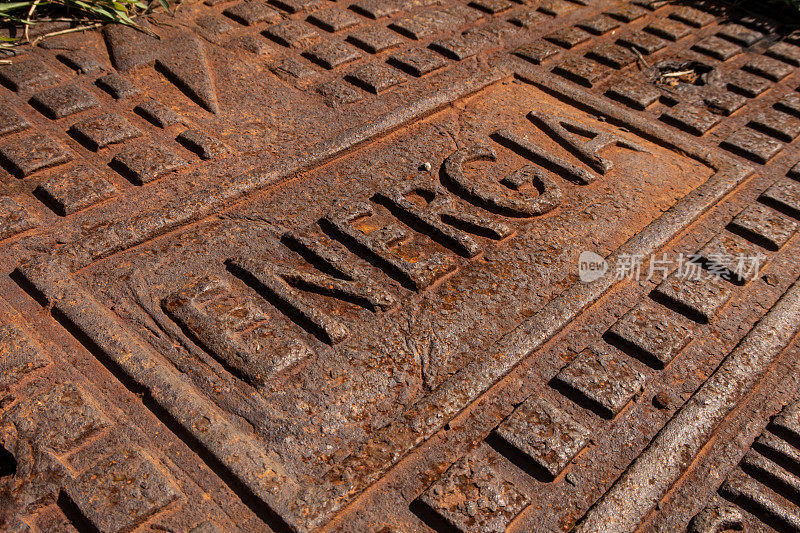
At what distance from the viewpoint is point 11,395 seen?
1.71 m

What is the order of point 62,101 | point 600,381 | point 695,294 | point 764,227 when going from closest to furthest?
point 600,381
point 695,294
point 764,227
point 62,101

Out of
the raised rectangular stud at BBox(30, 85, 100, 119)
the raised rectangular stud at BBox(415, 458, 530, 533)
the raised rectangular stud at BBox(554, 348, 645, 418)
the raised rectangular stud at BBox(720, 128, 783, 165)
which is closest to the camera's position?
the raised rectangular stud at BBox(415, 458, 530, 533)

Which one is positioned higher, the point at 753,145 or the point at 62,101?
the point at 753,145

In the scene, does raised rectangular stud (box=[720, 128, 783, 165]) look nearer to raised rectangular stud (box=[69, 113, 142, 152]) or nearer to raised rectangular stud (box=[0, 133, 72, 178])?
raised rectangular stud (box=[69, 113, 142, 152])

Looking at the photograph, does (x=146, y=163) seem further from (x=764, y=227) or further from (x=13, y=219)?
(x=764, y=227)

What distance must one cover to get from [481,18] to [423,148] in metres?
1.28

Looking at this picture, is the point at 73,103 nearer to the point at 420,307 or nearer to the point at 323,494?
the point at 420,307

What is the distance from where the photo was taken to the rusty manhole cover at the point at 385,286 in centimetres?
167

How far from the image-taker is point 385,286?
212cm

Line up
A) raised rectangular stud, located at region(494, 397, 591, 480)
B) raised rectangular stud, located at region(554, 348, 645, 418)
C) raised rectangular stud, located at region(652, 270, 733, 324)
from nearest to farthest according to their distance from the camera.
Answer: raised rectangular stud, located at region(494, 397, 591, 480) → raised rectangular stud, located at region(554, 348, 645, 418) → raised rectangular stud, located at region(652, 270, 733, 324)

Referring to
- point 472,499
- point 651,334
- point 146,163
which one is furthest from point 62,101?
point 651,334

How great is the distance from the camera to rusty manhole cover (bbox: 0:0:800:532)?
5.47 feet

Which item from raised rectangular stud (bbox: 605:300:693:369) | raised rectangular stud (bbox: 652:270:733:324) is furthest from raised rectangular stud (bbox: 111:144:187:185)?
raised rectangular stud (bbox: 652:270:733:324)

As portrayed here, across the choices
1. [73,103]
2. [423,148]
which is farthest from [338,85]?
[73,103]
